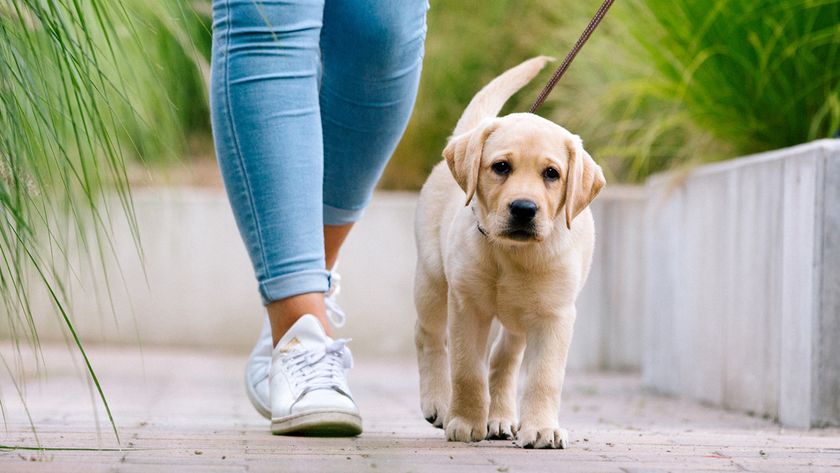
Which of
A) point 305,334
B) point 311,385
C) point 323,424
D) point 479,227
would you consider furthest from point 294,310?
point 479,227

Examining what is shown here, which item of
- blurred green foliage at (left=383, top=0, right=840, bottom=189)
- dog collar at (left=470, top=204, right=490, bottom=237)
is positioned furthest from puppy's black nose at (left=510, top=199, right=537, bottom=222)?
blurred green foliage at (left=383, top=0, right=840, bottom=189)

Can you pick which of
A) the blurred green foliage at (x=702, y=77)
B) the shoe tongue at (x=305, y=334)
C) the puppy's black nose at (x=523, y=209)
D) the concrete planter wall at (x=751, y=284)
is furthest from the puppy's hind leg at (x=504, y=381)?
the blurred green foliage at (x=702, y=77)

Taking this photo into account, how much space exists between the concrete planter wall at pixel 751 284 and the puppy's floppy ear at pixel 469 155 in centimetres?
122

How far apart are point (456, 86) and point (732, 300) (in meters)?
3.48

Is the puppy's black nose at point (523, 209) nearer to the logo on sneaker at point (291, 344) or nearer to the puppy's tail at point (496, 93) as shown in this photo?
the logo on sneaker at point (291, 344)

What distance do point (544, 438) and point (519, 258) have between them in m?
0.33

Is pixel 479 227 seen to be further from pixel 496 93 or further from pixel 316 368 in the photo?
pixel 496 93

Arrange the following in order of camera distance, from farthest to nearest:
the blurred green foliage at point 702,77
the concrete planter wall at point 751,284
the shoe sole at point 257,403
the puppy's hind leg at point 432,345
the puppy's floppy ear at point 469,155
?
the blurred green foliage at point 702,77 → the concrete planter wall at point 751,284 → the puppy's hind leg at point 432,345 → the shoe sole at point 257,403 → the puppy's floppy ear at point 469,155

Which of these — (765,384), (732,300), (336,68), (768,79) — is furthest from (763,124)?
(336,68)

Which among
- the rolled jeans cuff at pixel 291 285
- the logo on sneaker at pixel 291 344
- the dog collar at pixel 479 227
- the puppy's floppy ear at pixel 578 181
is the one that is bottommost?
the logo on sneaker at pixel 291 344

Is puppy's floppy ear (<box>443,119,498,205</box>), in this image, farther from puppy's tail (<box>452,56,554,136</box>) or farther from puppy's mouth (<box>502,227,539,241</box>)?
puppy's tail (<box>452,56,554,136</box>)

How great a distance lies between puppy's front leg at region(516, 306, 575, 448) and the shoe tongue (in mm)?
377

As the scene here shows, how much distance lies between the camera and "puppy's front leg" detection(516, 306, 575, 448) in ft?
6.40

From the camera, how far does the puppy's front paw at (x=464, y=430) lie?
2.09 meters
